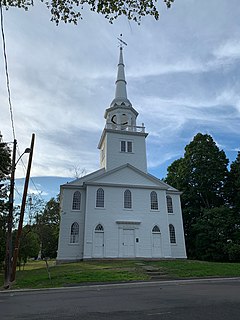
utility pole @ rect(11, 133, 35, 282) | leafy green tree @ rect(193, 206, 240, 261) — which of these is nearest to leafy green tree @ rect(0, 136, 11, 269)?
utility pole @ rect(11, 133, 35, 282)

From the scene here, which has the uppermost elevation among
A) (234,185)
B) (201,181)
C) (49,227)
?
(201,181)

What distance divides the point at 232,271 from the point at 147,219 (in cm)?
1053

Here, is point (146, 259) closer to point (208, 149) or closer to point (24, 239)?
point (24, 239)

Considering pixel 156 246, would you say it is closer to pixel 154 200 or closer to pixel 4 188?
pixel 154 200

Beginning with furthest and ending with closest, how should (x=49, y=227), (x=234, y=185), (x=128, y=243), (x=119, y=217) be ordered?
(x=49, y=227) < (x=234, y=185) < (x=119, y=217) < (x=128, y=243)

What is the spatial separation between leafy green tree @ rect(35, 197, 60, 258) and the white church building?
840cm

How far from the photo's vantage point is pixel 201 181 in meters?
36.1

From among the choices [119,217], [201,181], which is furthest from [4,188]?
[201,181]

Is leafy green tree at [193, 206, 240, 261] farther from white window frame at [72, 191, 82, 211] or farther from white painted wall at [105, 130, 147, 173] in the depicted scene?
white window frame at [72, 191, 82, 211]

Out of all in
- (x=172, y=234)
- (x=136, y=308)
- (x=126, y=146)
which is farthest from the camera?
(x=126, y=146)

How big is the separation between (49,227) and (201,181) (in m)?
23.3

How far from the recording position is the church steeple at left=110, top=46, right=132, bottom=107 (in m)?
32.8

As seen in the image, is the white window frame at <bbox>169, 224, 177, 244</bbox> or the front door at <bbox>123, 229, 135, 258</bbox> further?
the white window frame at <bbox>169, 224, 177, 244</bbox>

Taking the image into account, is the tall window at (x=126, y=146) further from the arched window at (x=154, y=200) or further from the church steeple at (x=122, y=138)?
the arched window at (x=154, y=200)
